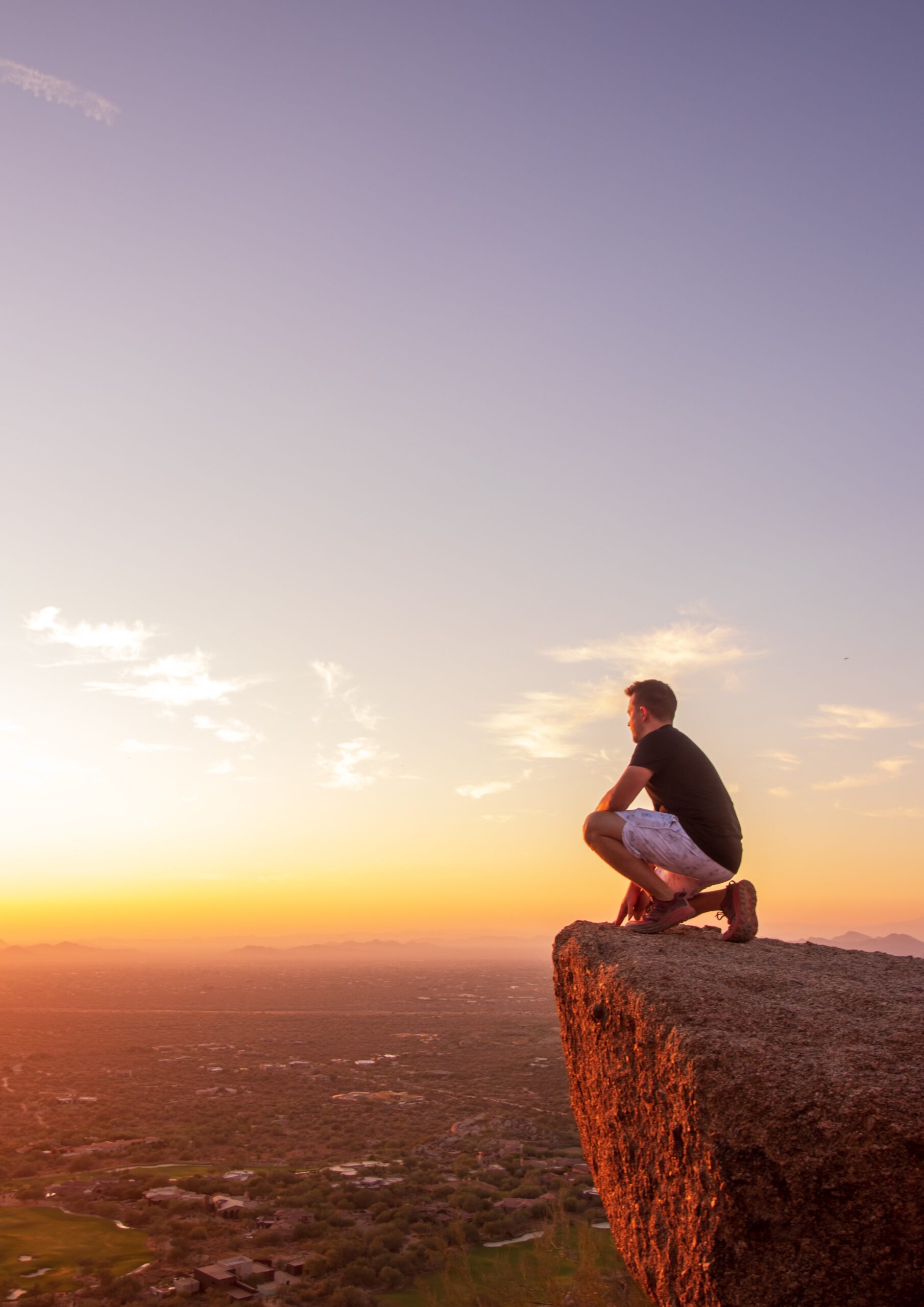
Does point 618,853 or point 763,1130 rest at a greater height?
point 618,853

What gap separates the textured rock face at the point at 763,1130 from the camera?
3.21 m

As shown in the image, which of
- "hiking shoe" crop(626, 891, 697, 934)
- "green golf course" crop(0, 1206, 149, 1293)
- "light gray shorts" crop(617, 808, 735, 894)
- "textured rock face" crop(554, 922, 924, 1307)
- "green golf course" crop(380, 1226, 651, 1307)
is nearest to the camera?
"textured rock face" crop(554, 922, 924, 1307)

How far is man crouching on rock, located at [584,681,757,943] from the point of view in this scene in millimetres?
5633

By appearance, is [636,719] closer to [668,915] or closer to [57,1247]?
[668,915]

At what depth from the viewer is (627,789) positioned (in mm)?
5707

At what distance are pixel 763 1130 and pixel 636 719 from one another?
308 centimetres

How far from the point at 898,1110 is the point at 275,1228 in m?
→ 37.6

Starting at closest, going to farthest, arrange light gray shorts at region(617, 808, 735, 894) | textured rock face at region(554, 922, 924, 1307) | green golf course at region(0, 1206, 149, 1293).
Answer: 1. textured rock face at region(554, 922, 924, 1307)
2. light gray shorts at region(617, 808, 735, 894)
3. green golf course at region(0, 1206, 149, 1293)

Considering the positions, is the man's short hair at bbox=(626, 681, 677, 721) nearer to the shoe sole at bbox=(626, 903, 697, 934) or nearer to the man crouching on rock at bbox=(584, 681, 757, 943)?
the man crouching on rock at bbox=(584, 681, 757, 943)

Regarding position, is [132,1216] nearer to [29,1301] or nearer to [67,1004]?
[29,1301]

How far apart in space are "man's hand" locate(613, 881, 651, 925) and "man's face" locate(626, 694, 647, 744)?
41.8 inches

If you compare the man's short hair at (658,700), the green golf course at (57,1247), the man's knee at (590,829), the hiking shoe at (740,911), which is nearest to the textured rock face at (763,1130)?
the hiking shoe at (740,911)

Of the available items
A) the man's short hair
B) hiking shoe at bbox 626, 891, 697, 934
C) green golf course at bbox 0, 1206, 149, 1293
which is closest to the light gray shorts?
hiking shoe at bbox 626, 891, 697, 934

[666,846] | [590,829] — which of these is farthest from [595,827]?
[666,846]
